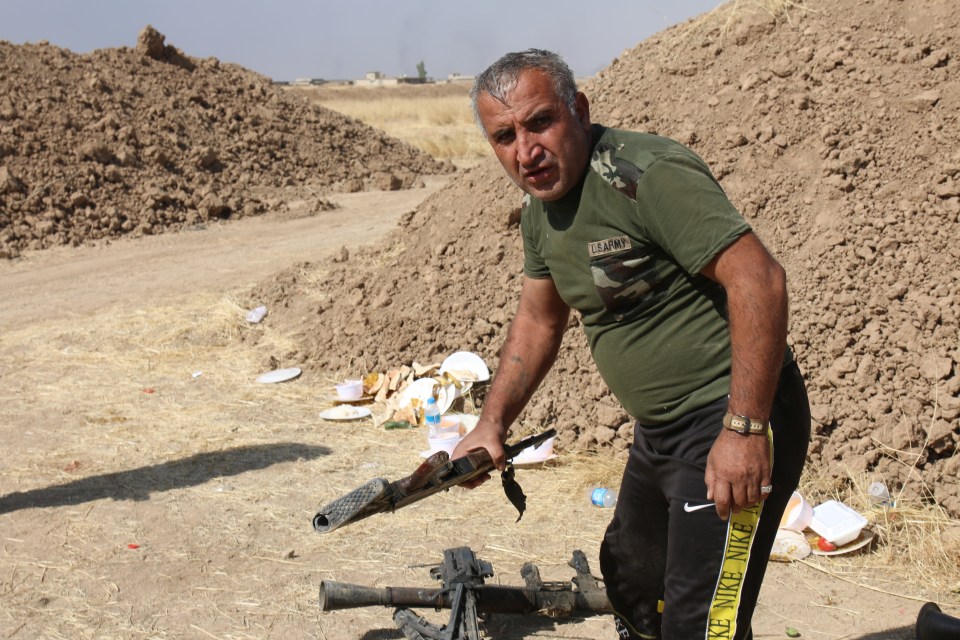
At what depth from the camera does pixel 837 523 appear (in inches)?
159

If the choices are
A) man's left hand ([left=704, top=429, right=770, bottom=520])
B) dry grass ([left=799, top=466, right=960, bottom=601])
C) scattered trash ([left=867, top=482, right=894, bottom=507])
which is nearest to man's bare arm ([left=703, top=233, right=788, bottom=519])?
man's left hand ([left=704, top=429, right=770, bottom=520])

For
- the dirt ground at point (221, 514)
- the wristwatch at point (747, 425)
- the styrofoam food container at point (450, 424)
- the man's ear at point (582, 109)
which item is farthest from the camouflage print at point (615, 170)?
the styrofoam food container at point (450, 424)

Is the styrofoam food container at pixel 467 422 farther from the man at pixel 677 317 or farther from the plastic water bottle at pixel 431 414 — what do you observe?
the man at pixel 677 317

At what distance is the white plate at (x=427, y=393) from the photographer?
6035 mm

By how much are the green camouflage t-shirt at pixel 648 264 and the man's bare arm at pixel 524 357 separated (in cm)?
32

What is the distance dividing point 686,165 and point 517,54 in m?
0.54

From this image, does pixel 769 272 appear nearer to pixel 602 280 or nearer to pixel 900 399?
pixel 602 280

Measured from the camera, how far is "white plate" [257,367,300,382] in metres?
7.00

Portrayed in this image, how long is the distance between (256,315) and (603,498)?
4.61 m

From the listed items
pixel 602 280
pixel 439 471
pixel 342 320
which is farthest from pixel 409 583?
pixel 342 320

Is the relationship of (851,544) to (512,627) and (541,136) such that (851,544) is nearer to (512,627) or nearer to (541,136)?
(512,627)

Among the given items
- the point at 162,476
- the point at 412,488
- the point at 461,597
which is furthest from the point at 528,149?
the point at 162,476

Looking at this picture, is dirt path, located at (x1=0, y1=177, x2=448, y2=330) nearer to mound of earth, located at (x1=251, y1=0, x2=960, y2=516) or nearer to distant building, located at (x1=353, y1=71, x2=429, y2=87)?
mound of earth, located at (x1=251, y1=0, x2=960, y2=516)

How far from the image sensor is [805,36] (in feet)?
22.0
